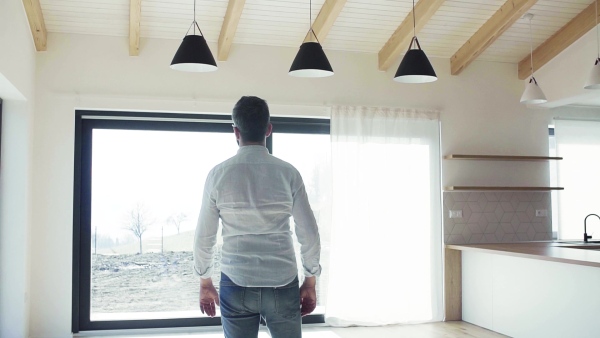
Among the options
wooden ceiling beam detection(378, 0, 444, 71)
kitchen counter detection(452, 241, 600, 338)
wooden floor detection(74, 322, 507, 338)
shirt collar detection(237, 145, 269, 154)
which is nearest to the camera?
shirt collar detection(237, 145, 269, 154)

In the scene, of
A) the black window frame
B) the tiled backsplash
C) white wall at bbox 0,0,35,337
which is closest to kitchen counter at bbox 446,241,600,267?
the tiled backsplash

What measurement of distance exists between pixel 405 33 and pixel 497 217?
2138 millimetres

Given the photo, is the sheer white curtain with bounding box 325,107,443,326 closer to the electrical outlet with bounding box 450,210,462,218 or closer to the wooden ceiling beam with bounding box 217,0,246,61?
the electrical outlet with bounding box 450,210,462,218

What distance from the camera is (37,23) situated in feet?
16.1

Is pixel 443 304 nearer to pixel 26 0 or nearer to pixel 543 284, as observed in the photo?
pixel 543 284

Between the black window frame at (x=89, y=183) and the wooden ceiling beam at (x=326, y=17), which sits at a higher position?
the wooden ceiling beam at (x=326, y=17)

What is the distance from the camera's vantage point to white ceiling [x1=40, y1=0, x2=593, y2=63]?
16.8 feet

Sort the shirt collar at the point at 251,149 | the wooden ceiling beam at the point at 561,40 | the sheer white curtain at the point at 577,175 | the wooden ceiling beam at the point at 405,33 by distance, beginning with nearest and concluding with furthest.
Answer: the shirt collar at the point at 251,149 → the wooden ceiling beam at the point at 405,33 → the wooden ceiling beam at the point at 561,40 → the sheer white curtain at the point at 577,175

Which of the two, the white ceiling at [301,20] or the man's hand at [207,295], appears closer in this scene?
the man's hand at [207,295]

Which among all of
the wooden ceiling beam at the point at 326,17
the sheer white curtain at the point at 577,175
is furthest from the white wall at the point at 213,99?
the wooden ceiling beam at the point at 326,17

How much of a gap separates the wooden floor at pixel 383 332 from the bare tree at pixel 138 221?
89 centimetres

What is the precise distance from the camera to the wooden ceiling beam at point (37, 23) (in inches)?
185

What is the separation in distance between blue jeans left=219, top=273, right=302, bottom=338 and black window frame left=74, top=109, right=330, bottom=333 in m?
3.76

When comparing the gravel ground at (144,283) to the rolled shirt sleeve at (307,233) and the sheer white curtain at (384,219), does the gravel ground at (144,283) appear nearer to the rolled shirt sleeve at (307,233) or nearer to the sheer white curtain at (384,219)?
the sheer white curtain at (384,219)
